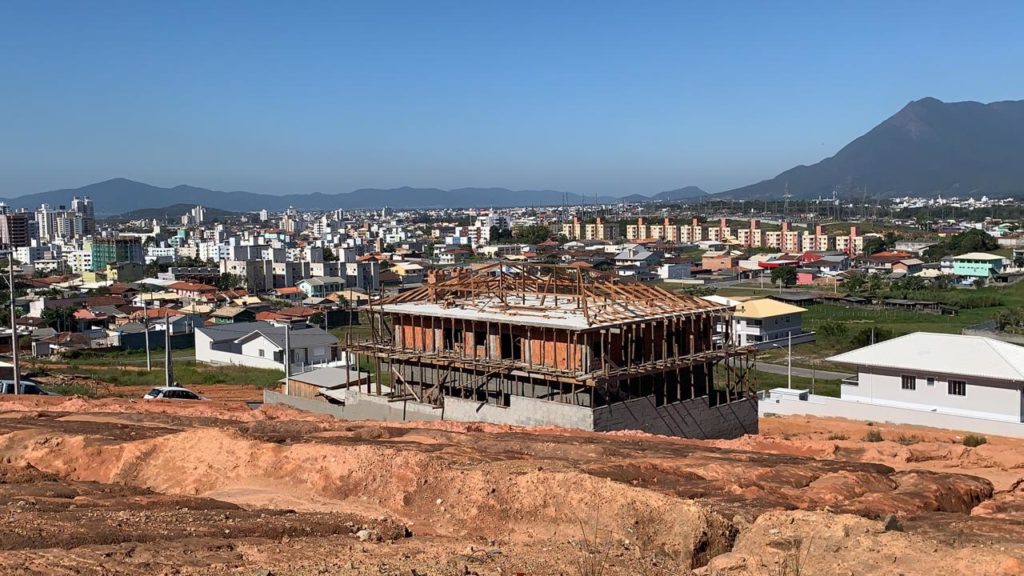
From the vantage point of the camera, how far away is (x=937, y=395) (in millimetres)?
25156

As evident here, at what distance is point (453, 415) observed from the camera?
2264 cm

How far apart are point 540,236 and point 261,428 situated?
11844 cm

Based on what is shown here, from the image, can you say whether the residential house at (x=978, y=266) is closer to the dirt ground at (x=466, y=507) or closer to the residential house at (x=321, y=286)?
the residential house at (x=321, y=286)

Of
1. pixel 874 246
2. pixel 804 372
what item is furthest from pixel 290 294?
pixel 874 246

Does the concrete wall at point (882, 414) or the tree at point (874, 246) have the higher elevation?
the tree at point (874, 246)

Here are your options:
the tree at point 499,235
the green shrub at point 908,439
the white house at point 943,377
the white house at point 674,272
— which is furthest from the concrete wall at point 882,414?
the tree at point 499,235

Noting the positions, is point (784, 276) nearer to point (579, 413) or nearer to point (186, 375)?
point (186, 375)

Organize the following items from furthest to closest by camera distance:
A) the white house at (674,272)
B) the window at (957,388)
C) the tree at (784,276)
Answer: the white house at (674,272) < the tree at (784,276) < the window at (957,388)

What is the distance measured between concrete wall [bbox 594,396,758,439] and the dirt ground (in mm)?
3357

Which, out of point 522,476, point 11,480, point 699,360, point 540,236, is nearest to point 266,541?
point 522,476

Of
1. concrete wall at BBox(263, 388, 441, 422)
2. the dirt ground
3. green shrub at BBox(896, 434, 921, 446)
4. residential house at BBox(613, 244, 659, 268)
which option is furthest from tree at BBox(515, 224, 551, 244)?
the dirt ground

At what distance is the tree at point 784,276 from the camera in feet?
262

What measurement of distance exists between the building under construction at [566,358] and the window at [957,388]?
5.41 m

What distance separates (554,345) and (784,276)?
62.0 metres
